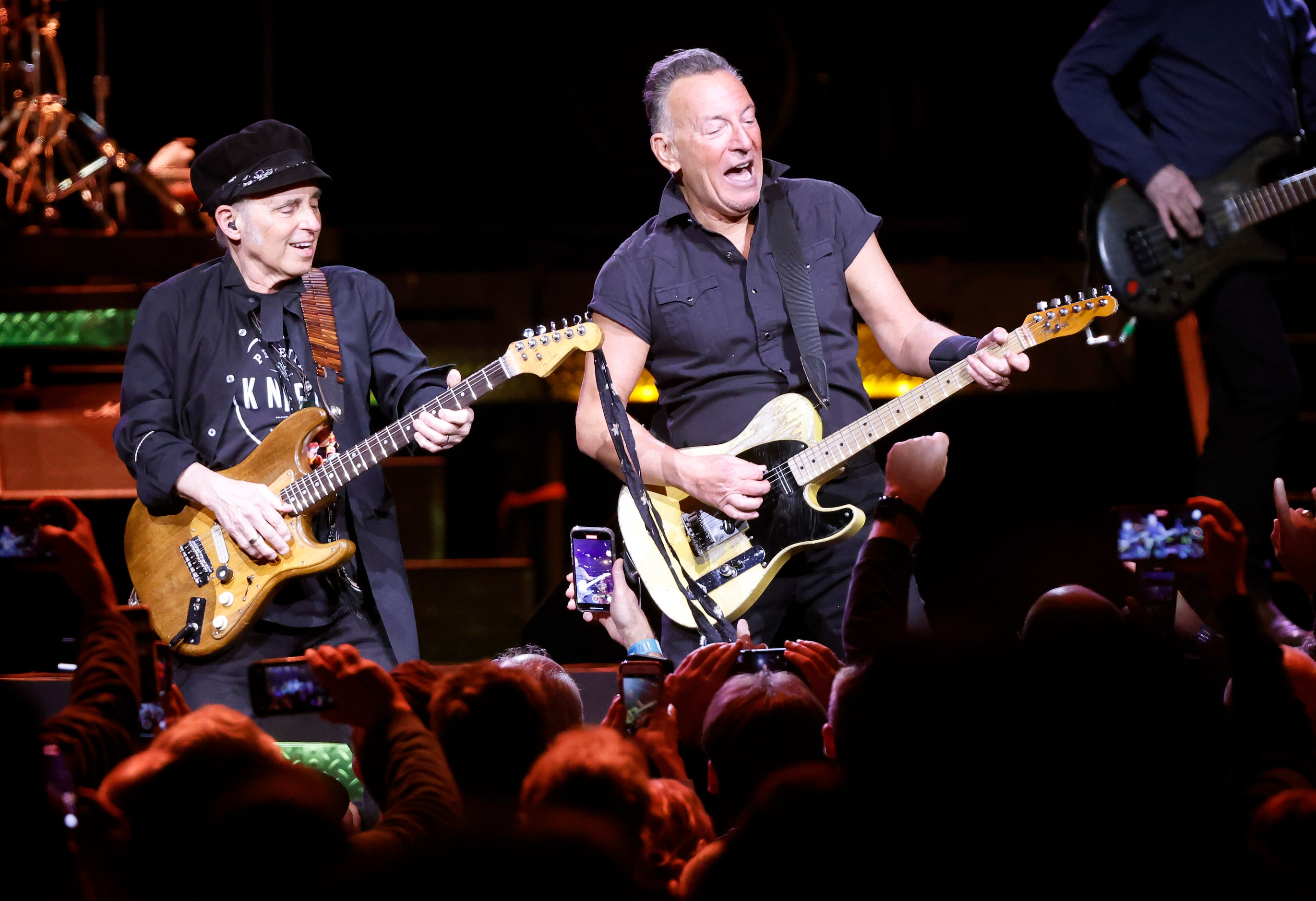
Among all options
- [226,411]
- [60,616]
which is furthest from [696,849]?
[60,616]

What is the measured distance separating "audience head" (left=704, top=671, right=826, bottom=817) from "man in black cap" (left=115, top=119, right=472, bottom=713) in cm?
167

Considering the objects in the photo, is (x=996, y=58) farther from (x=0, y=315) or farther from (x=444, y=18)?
(x=0, y=315)

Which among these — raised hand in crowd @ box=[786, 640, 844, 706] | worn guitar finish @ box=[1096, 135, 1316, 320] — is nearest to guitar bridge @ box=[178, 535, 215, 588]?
raised hand in crowd @ box=[786, 640, 844, 706]

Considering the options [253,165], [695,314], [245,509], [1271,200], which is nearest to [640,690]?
[245,509]

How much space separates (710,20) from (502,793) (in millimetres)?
5805

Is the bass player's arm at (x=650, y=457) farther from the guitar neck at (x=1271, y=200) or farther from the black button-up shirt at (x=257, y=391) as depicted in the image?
the guitar neck at (x=1271, y=200)

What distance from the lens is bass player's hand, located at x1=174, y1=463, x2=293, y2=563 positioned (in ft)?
12.3

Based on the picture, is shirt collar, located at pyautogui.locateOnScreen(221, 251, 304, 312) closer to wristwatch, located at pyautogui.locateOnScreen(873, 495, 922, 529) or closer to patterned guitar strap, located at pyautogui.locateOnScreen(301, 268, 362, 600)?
patterned guitar strap, located at pyautogui.locateOnScreen(301, 268, 362, 600)

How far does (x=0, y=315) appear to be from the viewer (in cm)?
599

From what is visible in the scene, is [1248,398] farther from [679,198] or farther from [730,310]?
[679,198]

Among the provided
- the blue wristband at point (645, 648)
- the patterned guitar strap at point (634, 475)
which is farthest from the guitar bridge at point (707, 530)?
the blue wristband at point (645, 648)

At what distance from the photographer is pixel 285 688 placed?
2.50 metres

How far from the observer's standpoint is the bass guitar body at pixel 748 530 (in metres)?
3.94

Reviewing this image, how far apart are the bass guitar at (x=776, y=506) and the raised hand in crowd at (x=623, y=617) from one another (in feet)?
0.31
